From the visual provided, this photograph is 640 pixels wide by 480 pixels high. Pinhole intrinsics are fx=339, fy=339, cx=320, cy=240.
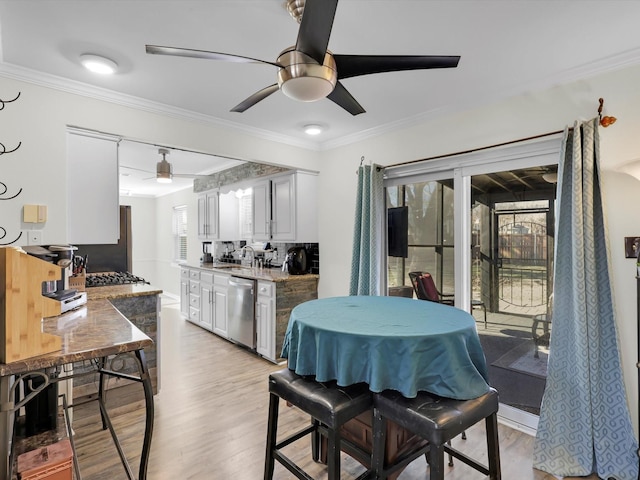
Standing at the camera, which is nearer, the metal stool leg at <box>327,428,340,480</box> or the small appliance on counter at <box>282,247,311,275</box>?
the metal stool leg at <box>327,428,340,480</box>

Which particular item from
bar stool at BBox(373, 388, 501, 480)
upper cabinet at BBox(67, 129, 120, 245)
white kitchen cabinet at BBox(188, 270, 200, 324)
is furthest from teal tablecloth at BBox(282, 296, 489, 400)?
white kitchen cabinet at BBox(188, 270, 200, 324)

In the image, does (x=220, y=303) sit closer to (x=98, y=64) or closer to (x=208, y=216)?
(x=208, y=216)

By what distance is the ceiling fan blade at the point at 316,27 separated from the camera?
1.14m

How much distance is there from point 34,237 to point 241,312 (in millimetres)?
2230

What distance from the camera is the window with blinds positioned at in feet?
23.6

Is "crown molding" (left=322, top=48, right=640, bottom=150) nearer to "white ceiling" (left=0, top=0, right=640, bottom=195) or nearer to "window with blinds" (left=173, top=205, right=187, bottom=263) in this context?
"white ceiling" (left=0, top=0, right=640, bottom=195)

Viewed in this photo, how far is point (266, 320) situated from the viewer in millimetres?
3770

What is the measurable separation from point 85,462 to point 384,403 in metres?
1.92

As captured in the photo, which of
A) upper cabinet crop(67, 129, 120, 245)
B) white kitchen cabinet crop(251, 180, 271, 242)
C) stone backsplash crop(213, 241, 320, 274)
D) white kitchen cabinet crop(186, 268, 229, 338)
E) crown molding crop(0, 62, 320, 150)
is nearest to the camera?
crown molding crop(0, 62, 320, 150)

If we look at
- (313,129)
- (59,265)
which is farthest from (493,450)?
(313,129)

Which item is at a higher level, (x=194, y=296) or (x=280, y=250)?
(x=280, y=250)

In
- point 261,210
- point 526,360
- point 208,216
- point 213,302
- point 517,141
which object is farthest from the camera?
point 208,216

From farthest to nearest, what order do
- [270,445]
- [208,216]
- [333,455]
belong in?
[208,216] → [270,445] → [333,455]

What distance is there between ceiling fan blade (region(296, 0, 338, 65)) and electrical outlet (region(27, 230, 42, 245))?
220cm
